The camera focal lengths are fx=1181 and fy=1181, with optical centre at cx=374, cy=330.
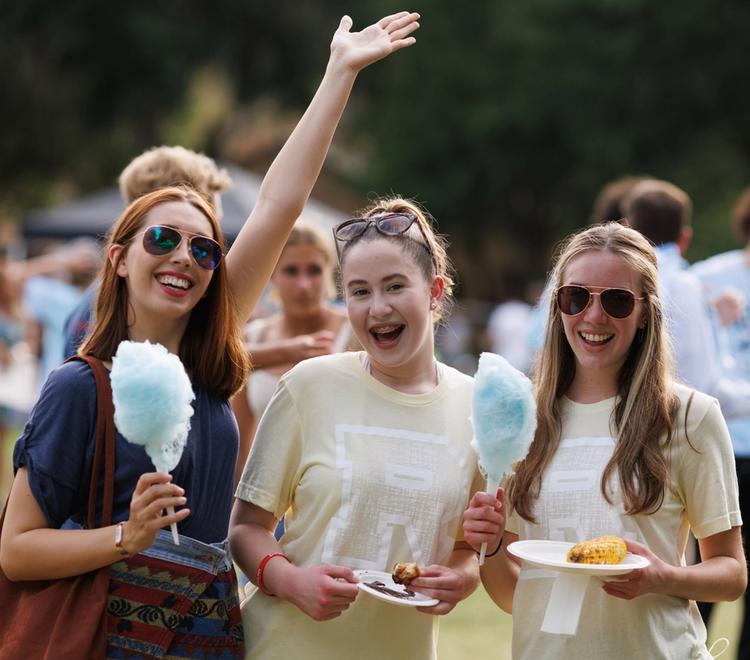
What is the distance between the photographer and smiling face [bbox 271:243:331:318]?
5215mm

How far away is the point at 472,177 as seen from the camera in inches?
1288

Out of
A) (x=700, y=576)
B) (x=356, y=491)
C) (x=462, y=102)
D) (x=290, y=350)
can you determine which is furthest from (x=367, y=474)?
(x=462, y=102)

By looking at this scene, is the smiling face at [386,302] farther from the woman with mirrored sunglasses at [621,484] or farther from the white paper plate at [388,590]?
the white paper plate at [388,590]

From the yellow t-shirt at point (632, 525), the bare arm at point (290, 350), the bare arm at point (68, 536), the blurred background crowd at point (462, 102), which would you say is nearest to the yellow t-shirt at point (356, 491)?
the yellow t-shirt at point (632, 525)

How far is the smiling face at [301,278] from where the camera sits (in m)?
5.21

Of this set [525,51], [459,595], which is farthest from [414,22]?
[525,51]

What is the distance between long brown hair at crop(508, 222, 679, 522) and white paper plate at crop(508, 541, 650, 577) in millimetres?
186

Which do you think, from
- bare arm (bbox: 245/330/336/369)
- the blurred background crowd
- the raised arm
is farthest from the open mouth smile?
the blurred background crowd

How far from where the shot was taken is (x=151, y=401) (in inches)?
112

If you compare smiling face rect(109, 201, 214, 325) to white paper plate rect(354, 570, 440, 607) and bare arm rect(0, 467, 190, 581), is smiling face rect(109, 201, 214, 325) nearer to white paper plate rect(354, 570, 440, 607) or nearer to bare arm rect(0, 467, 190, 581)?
bare arm rect(0, 467, 190, 581)

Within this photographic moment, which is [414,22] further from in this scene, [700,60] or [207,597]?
[700,60]

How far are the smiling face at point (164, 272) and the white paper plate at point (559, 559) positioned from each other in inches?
→ 43.7

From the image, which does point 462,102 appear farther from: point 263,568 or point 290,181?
point 263,568

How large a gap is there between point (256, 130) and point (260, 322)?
134ft
